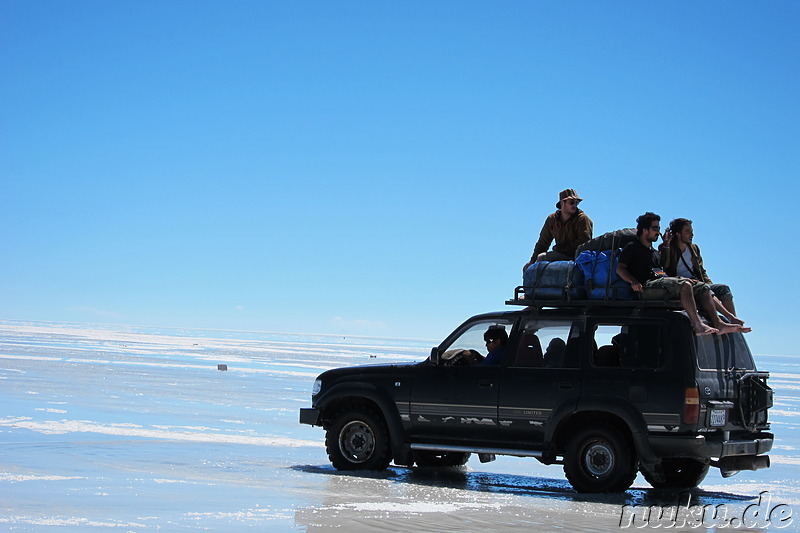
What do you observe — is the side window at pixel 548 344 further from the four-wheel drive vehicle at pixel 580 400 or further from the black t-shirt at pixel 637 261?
the black t-shirt at pixel 637 261

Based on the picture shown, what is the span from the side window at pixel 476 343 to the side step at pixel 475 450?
0.94 meters

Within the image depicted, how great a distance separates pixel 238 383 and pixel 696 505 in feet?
70.1

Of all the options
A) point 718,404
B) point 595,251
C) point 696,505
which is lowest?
point 696,505

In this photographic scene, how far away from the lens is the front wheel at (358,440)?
13.0m

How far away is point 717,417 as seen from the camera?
11258 millimetres

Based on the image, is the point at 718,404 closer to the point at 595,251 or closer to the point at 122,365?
the point at 595,251

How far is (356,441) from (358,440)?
0.03 meters

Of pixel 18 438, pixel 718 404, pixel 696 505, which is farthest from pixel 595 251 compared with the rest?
pixel 18 438

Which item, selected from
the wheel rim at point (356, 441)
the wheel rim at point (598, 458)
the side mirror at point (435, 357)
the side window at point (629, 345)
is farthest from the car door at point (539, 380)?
the wheel rim at point (356, 441)

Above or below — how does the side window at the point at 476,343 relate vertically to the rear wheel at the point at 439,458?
above

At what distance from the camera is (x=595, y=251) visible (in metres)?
12.1

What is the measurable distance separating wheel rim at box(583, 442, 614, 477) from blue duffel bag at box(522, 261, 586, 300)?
1.58m

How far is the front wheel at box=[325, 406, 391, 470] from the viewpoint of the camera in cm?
1298

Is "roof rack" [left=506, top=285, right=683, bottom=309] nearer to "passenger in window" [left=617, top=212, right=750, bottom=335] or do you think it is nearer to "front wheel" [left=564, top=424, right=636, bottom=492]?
"passenger in window" [left=617, top=212, right=750, bottom=335]
